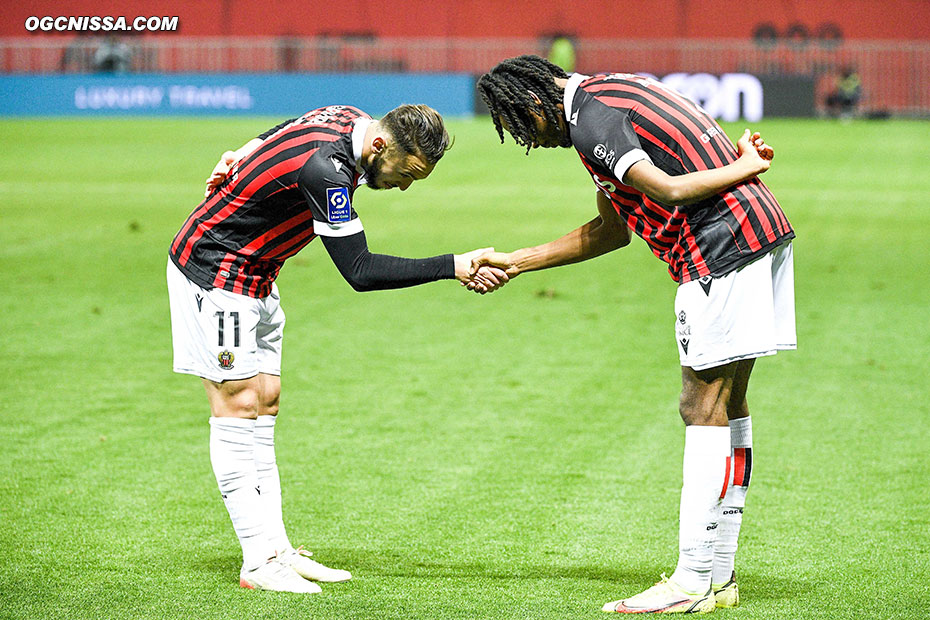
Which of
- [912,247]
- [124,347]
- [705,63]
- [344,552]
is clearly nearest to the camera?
[344,552]

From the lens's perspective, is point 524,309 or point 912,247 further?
point 912,247

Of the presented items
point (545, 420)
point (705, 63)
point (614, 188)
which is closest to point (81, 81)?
point (705, 63)

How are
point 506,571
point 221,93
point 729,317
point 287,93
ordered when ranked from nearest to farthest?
point 729,317
point 506,571
point 287,93
point 221,93

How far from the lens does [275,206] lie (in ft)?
15.4

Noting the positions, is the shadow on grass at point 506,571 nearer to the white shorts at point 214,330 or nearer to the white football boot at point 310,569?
the white football boot at point 310,569

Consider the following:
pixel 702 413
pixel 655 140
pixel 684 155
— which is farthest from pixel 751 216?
pixel 702 413

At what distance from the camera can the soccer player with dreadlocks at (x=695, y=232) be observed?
4348mm

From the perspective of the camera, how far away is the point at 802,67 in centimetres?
3434

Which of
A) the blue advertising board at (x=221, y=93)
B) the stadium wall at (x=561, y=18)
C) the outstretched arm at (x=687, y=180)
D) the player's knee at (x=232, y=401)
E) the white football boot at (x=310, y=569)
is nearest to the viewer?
the outstretched arm at (x=687, y=180)

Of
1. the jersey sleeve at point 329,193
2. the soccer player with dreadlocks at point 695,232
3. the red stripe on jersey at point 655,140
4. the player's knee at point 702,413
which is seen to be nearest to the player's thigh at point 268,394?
the jersey sleeve at point 329,193

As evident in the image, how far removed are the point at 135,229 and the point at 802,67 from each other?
24.4 meters

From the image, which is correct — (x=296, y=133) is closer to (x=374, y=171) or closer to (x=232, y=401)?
(x=374, y=171)

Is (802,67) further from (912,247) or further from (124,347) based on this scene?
(124,347)

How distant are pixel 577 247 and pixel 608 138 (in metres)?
0.80
